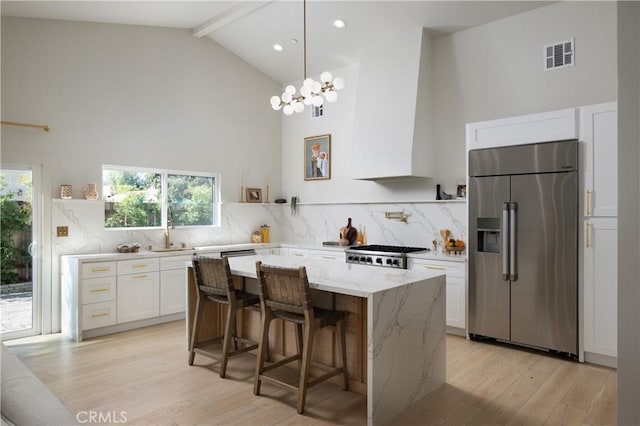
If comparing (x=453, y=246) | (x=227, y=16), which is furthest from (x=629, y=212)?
(x=227, y=16)

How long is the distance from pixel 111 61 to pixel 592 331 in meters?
5.91

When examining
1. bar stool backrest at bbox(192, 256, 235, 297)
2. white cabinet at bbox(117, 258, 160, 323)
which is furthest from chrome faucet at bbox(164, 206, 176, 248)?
bar stool backrest at bbox(192, 256, 235, 297)

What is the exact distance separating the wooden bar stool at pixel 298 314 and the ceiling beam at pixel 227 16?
355 centimetres

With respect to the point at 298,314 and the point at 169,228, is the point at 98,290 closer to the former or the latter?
the point at 169,228

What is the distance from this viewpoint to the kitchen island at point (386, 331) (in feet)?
8.89

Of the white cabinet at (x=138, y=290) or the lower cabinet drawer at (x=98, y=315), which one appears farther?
the white cabinet at (x=138, y=290)

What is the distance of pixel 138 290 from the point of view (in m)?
5.02

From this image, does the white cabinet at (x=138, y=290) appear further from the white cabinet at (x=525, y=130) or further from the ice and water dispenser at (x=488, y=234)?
the white cabinet at (x=525, y=130)

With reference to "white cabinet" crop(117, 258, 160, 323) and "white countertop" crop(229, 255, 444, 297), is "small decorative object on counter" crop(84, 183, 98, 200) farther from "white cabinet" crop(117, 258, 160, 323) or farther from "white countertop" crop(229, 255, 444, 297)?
"white countertop" crop(229, 255, 444, 297)

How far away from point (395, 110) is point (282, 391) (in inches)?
141

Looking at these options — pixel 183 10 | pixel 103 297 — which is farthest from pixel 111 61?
pixel 103 297

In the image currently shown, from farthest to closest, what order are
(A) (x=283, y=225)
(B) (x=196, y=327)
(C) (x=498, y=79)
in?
A: (A) (x=283, y=225), (C) (x=498, y=79), (B) (x=196, y=327)

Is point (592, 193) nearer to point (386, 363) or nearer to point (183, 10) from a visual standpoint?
point (386, 363)

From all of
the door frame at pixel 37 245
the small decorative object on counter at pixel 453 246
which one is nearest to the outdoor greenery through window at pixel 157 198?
the door frame at pixel 37 245
